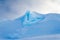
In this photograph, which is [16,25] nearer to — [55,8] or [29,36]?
[29,36]

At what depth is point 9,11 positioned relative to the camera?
5.46ft

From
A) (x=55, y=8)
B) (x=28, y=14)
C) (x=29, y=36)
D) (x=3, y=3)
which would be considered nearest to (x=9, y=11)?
(x=3, y=3)

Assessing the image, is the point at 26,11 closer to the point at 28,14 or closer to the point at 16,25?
the point at 28,14

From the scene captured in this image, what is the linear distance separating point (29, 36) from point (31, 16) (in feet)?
0.71

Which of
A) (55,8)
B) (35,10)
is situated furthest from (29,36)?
(55,8)

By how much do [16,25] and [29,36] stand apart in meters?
0.18

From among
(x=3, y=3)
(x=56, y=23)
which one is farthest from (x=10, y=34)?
(x=56, y=23)

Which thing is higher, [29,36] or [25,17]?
[25,17]

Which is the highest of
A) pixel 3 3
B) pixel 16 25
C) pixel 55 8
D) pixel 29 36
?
pixel 3 3

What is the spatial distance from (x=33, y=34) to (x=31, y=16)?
A: 7.7 inches

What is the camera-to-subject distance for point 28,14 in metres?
1.65

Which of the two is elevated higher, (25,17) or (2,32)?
(25,17)

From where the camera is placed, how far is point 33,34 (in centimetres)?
165

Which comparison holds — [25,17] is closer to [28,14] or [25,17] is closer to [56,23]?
[28,14]
